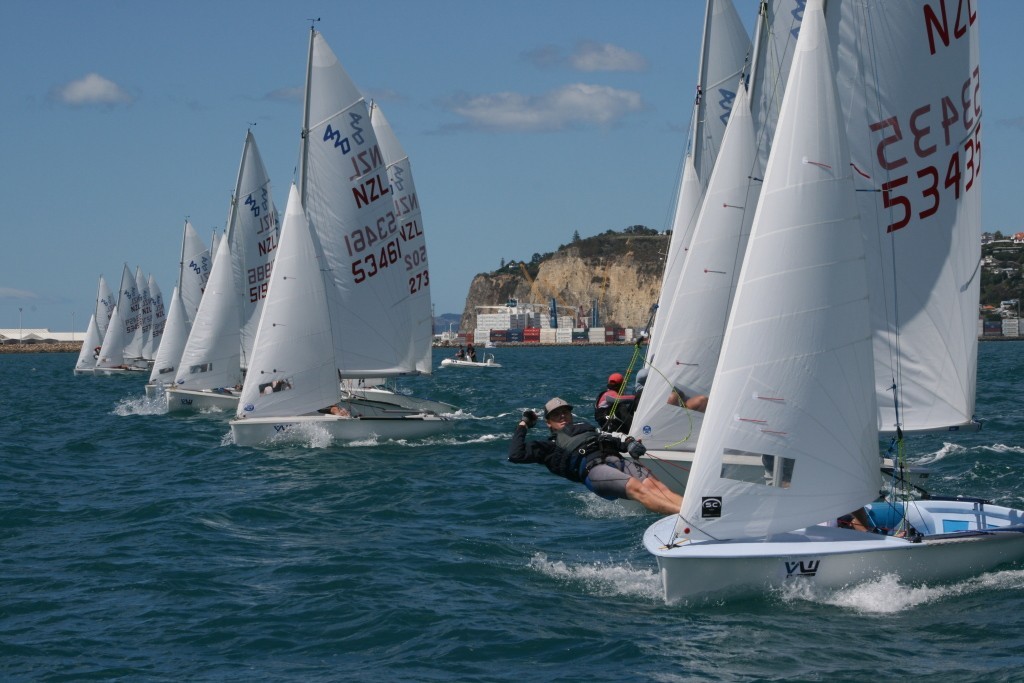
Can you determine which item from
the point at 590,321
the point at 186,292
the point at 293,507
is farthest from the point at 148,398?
the point at 590,321

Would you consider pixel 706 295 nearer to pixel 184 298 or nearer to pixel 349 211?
pixel 349 211

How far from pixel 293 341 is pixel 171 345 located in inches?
606

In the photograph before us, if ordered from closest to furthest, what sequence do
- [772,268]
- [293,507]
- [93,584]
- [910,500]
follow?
[772,268] < [93,584] < [910,500] < [293,507]

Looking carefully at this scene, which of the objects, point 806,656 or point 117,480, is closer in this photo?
point 806,656

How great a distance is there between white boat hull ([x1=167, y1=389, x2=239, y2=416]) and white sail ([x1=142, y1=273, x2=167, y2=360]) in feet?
93.5

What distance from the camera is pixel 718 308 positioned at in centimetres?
1330

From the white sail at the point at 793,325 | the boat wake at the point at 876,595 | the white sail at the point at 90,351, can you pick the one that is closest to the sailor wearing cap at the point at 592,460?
the white sail at the point at 793,325

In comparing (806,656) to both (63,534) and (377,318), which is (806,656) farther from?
(377,318)

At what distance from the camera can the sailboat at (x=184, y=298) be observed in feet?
108

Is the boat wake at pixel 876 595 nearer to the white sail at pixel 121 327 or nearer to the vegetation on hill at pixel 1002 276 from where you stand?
the white sail at pixel 121 327

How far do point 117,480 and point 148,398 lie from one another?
15.0 m

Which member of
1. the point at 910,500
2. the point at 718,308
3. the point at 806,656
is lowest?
the point at 806,656

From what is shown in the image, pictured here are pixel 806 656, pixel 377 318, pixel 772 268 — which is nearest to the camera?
pixel 806 656

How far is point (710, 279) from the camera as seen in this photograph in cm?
1340
